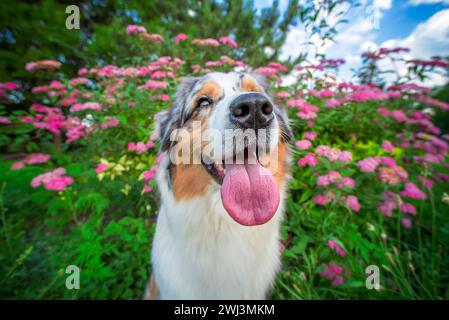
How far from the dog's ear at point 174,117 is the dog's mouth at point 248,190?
675 mm

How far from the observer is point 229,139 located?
1.33m

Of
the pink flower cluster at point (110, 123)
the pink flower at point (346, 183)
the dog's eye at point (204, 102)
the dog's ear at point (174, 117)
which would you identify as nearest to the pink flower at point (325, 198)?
the pink flower at point (346, 183)

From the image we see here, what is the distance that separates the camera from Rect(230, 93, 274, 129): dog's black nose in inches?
50.5

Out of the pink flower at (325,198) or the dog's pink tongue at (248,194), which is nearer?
the dog's pink tongue at (248,194)

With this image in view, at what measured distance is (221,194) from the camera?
144 centimetres

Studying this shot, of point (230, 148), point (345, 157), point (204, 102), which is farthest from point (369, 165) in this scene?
point (204, 102)

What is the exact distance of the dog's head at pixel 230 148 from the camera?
4.34ft

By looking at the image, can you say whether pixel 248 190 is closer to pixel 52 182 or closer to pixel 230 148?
pixel 230 148

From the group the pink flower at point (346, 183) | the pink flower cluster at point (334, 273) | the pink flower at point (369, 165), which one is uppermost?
the pink flower at point (369, 165)

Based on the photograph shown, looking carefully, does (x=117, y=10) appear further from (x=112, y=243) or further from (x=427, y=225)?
(x=427, y=225)

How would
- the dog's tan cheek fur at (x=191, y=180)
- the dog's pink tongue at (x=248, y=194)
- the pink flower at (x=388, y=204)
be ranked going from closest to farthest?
1. the dog's pink tongue at (x=248, y=194)
2. the dog's tan cheek fur at (x=191, y=180)
3. the pink flower at (x=388, y=204)

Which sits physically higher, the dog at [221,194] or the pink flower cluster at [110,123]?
the pink flower cluster at [110,123]

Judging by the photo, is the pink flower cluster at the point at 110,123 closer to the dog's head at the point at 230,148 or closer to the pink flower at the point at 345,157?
the dog's head at the point at 230,148

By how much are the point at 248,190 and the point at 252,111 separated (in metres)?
0.53
